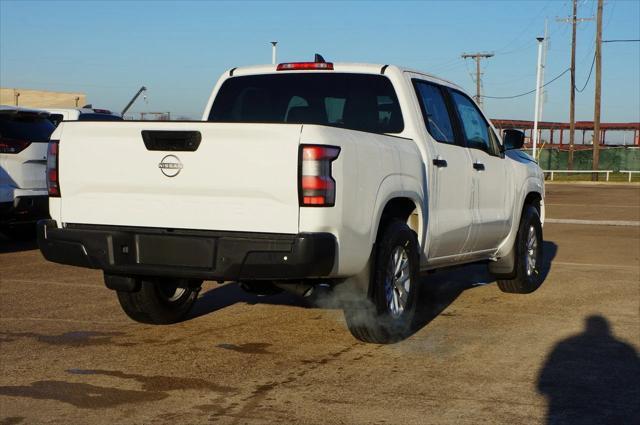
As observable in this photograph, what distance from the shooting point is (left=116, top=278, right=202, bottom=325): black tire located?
272 inches

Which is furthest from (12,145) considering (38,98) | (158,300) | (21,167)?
(38,98)

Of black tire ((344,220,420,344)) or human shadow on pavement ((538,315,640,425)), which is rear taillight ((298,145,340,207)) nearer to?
black tire ((344,220,420,344))

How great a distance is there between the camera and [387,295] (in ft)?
20.8

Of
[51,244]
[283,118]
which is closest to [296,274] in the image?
[51,244]

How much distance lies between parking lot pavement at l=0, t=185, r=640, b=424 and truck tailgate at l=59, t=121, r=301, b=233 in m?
0.94

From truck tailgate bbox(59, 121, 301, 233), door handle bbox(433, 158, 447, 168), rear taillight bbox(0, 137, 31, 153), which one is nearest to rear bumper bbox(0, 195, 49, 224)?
rear taillight bbox(0, 137, 31, 153)

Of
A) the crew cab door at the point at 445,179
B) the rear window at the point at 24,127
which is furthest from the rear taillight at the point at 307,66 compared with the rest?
the rear window at the point at 24,127

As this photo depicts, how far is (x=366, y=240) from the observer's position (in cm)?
593

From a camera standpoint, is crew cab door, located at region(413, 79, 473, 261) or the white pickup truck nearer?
the white pickup truck

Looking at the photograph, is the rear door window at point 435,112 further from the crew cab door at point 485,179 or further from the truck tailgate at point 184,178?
the truck tailgate at point 184,178

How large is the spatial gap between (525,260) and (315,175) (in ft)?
13.9

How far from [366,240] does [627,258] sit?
287 inches

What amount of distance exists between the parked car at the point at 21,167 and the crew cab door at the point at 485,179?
5.70 metres

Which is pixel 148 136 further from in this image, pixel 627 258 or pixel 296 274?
pixel 627 258
